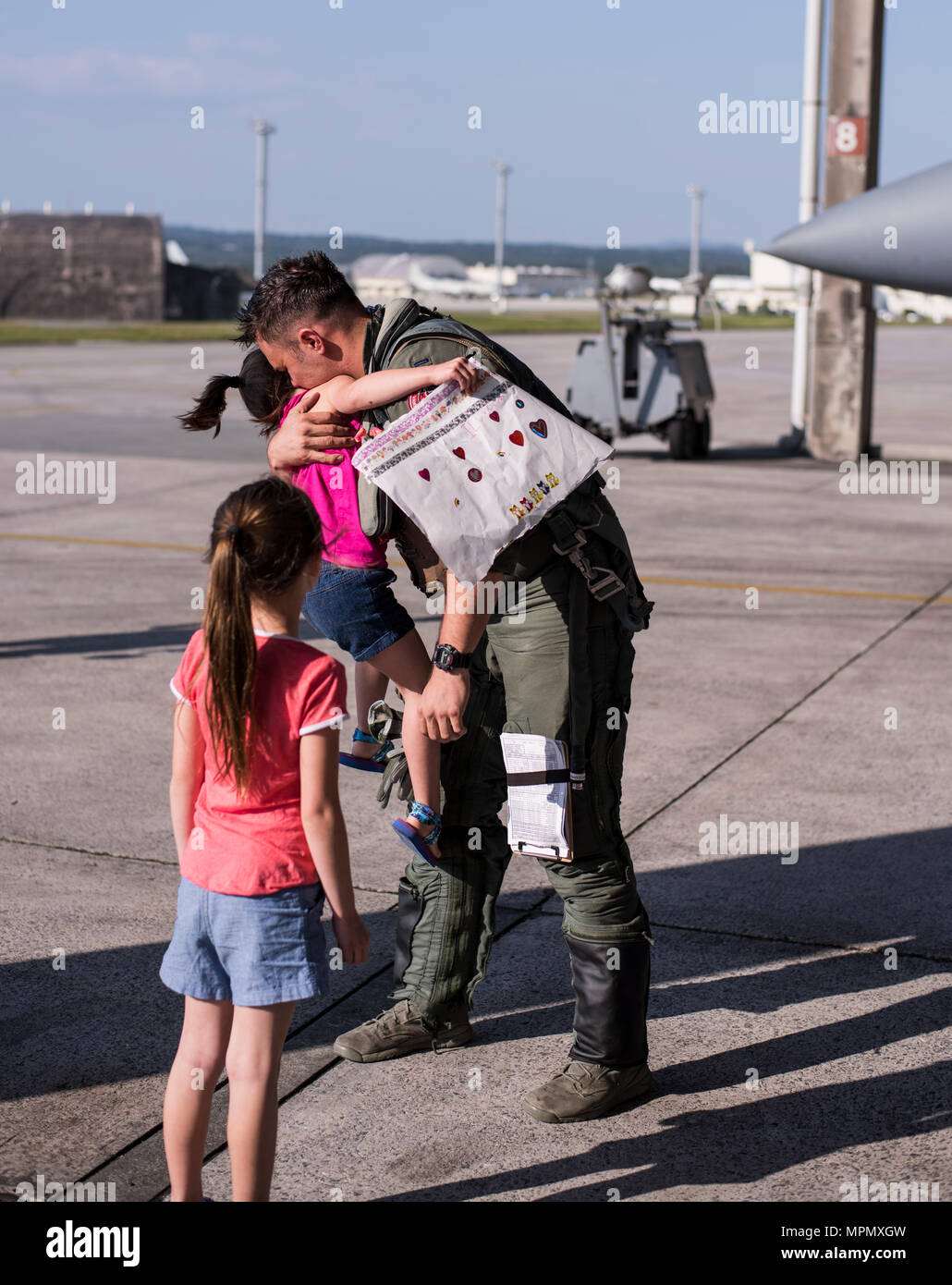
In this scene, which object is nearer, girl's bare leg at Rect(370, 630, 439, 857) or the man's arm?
the man's arm

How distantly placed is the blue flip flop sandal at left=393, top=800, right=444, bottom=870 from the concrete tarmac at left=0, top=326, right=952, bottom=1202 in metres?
0.55

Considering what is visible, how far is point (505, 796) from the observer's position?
3625mm

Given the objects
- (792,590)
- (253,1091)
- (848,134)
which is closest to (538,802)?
(253,1091)

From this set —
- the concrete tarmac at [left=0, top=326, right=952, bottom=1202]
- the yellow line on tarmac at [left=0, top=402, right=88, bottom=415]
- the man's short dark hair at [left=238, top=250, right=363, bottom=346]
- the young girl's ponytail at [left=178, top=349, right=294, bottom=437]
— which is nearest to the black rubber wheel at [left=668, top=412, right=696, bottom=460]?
the concrete tarmac at [left=0, top=326, right=952, bottom=1202]

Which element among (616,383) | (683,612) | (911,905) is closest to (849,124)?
(616,383)

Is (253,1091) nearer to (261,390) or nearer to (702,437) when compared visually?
(261,390)

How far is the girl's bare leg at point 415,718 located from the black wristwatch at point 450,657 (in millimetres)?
191

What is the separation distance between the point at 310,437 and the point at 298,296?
0.30 meters

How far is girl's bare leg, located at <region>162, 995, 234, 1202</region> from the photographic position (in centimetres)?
265

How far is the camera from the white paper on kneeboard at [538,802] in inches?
128

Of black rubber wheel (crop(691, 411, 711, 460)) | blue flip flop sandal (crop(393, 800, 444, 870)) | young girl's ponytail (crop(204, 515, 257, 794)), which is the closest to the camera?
young girl's ponytail (crop(204, 515, 257, 794))

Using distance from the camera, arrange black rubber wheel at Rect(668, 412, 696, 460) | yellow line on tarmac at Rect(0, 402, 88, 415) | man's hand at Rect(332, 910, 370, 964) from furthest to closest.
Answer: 1. yellow line on tarmac at Rect(0, 402, 88, 415)
2. black rubber wheel at Rect(668, 412, 696, 460)
3. man's hand at Rect(332, 910, 370, 964)

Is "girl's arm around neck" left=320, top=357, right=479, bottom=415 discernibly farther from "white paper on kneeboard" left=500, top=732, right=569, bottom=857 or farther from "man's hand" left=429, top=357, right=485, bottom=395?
"white paper on kneeboard" left=500, top=732, right=569, bottom=857

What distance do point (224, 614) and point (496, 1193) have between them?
4.54 ft
